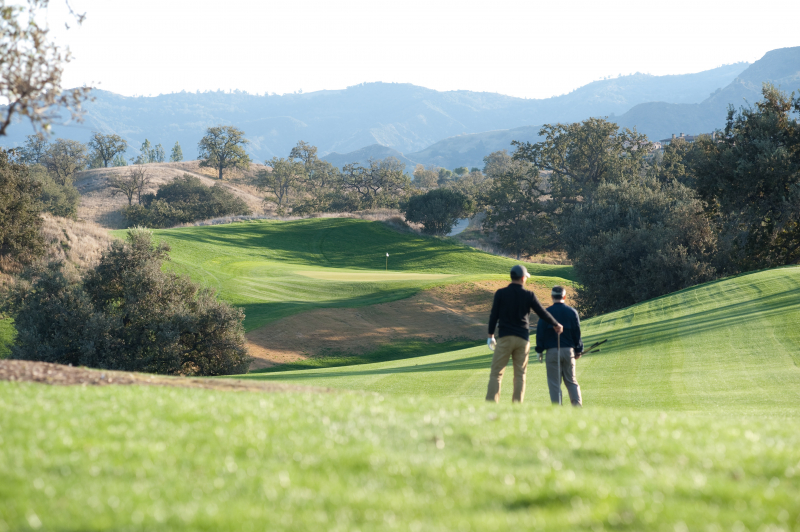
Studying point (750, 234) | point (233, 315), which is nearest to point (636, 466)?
point (233, 315)

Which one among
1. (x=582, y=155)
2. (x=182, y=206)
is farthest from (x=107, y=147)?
(x=582, y=155)

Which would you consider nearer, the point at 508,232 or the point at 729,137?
Answer: the point at 729,137

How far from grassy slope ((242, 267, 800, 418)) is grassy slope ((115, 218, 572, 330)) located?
19594 mm

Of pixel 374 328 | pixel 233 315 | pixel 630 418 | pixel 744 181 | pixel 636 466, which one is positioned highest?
pixel 744 181

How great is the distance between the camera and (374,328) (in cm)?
3903

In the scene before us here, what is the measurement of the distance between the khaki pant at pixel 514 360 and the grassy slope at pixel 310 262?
28191 millimetres

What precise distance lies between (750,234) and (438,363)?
23.5m

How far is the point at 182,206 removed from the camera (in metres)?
92.2

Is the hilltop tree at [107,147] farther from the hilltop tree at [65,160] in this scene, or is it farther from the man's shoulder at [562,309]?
the man's shoulder at [562,309]

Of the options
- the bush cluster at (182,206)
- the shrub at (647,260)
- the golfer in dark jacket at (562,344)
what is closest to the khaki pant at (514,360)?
the golfer in dark jacket at (562,344)

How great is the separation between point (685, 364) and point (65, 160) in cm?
12962

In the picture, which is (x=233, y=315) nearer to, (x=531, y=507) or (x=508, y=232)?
(x=531, y=507)

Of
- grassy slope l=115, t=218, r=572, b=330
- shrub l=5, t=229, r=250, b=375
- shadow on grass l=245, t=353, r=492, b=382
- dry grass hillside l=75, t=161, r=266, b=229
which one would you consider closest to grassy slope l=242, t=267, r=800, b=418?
shadow on grass l=245, t=353, r=492, b=382

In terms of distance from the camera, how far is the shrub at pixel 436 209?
270 ft
